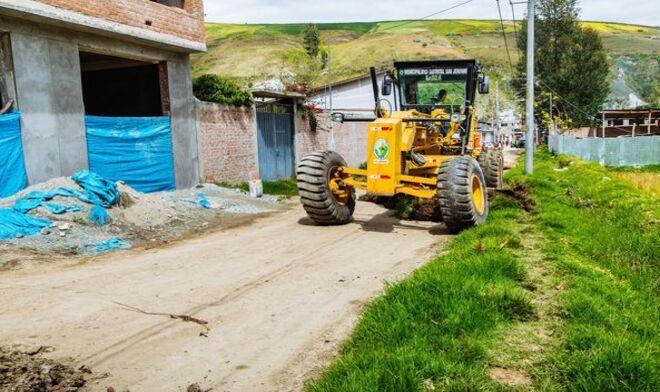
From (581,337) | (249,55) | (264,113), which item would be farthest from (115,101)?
(249,55)

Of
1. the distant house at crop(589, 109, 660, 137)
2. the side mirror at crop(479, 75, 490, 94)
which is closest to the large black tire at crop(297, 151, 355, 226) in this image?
the side mirror at crop(479, 75, 490, 94)

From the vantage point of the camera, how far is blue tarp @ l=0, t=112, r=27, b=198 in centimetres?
1035

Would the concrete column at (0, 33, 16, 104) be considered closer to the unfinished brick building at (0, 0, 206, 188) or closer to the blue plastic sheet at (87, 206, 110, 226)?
the unfinished brick building at (0, 0, 206, 188)

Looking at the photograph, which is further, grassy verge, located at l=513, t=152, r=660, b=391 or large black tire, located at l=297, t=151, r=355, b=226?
large black tire, located at l=297, t=151, r=355, b=226

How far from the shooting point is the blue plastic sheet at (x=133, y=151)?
12742 mm

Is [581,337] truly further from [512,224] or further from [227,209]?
[227,209]

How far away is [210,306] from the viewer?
561cm

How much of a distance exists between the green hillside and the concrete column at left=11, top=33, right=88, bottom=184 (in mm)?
53521

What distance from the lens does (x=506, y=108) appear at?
3135 inches

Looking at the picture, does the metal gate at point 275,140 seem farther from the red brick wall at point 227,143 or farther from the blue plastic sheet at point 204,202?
the blue plastic sheet at point 204,202

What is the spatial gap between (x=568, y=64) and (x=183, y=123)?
43337mm

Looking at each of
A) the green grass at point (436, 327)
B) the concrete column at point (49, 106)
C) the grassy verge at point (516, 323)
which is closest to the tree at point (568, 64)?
the concrete column at point (49, 106)

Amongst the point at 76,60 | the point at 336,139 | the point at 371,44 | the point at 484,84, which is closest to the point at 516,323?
the point at 484,84

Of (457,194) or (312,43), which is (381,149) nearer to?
(457,194)
